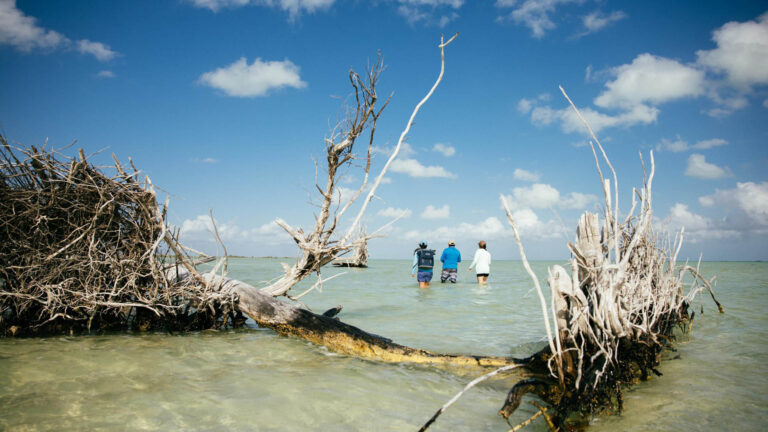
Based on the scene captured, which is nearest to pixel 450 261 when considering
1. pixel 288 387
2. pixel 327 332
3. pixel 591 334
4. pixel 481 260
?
pixel 481 260

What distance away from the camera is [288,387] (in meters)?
4.20

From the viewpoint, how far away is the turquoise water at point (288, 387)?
338 centimetres

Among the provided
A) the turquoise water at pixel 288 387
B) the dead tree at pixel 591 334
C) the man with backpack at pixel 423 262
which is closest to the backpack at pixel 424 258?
the man with backpack at pixel 423 262

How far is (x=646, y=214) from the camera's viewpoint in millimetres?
4039

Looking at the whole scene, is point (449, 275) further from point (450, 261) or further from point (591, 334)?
point (591, 334)

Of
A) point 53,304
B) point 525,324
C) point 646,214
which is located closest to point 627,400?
point 646,214

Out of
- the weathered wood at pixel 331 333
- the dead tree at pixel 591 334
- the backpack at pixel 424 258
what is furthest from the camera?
the backpack at pixel 424 258

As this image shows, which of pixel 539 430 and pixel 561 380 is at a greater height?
pixel 561 380

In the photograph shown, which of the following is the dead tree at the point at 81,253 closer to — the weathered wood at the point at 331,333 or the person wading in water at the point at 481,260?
the weathered wood at the point at 331,333

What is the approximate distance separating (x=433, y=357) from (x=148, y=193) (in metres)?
4.84

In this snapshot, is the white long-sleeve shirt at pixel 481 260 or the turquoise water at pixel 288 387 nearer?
the turquoise water at pixel 288 387

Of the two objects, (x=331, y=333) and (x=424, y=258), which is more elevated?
(x=424, y=258)

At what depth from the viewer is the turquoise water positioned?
3.38 meters

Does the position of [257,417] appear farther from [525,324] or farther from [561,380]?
[525,324]
